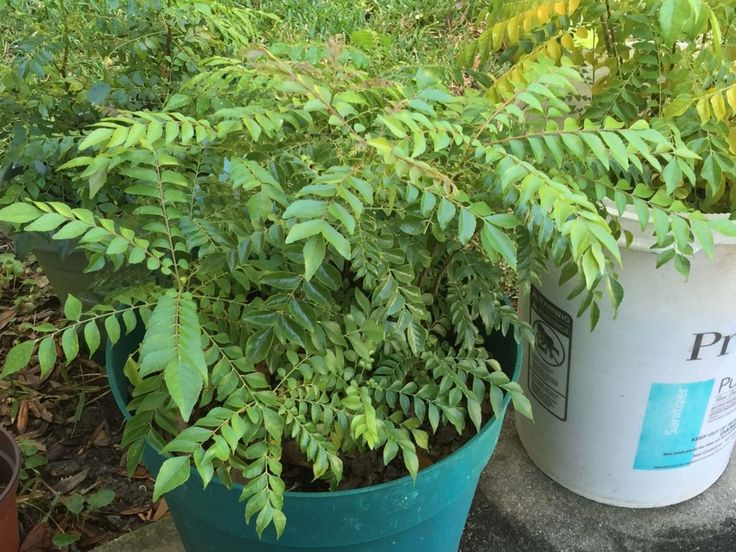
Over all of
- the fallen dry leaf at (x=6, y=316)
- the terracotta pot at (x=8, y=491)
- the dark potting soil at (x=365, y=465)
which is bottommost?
the fallen dry leaf at (x=6, y=316)

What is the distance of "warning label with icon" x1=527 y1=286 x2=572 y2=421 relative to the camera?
5.40 ft

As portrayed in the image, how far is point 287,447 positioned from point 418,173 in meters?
0.65

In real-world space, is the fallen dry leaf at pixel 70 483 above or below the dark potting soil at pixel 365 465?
below

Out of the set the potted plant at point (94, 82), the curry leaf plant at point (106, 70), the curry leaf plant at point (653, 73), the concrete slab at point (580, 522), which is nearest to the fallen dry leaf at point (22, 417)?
the potted plant at point (94, 82)

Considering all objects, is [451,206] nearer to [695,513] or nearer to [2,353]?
[695,513]

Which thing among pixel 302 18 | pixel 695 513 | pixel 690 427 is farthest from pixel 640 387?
pixel 302 18

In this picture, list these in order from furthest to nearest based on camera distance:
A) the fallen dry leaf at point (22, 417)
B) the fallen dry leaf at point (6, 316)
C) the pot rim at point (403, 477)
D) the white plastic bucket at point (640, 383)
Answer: the fallen dry leaf at point (6, 316) → the fallen dry leaf at point (22, 417) → the white plastic bucket at point (640, 383) → the pot rim at point (403, 477)

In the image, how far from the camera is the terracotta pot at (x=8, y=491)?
64.4 inches

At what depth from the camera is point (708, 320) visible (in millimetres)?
1513

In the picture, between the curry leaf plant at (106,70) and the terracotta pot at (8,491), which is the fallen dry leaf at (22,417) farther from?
the curry leaf plant at (106,70)

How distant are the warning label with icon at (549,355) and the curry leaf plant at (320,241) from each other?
347 mm

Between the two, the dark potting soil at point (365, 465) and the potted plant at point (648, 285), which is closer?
the potted plant at point (648, 285)

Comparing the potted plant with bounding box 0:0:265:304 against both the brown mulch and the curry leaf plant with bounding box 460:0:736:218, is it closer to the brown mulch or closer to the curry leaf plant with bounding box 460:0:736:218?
the brown mulch

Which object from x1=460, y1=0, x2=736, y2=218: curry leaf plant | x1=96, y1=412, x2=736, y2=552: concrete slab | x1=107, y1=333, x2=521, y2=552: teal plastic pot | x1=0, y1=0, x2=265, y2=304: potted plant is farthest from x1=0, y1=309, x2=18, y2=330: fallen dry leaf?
x1=460, y1=0, x2=736, y2=218: curry leaf plant
